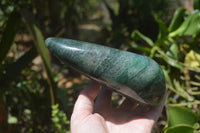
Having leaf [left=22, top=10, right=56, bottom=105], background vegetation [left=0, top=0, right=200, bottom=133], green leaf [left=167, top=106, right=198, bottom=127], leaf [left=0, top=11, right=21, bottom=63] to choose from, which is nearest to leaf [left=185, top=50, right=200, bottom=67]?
background vegetation [left=0, top=0, right=200, bottom=133]

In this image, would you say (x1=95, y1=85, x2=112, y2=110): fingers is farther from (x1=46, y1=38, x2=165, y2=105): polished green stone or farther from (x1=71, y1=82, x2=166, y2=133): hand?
(x1=46, y1=38, x2=165, y2=105): polished green stone

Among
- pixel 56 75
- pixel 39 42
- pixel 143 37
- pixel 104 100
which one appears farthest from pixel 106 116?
pixel 143 37

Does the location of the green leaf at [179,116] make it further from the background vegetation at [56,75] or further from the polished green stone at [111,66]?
the polished green stone at [111,66]

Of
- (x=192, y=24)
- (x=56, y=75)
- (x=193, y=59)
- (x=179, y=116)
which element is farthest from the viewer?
(x=56, y=75)

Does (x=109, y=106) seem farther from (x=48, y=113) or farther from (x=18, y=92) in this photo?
(x=18, y=92)

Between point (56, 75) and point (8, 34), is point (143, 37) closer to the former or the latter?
point (56, 75)

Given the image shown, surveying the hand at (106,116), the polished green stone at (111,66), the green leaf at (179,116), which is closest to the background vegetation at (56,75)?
the green leaf at (179,116)
